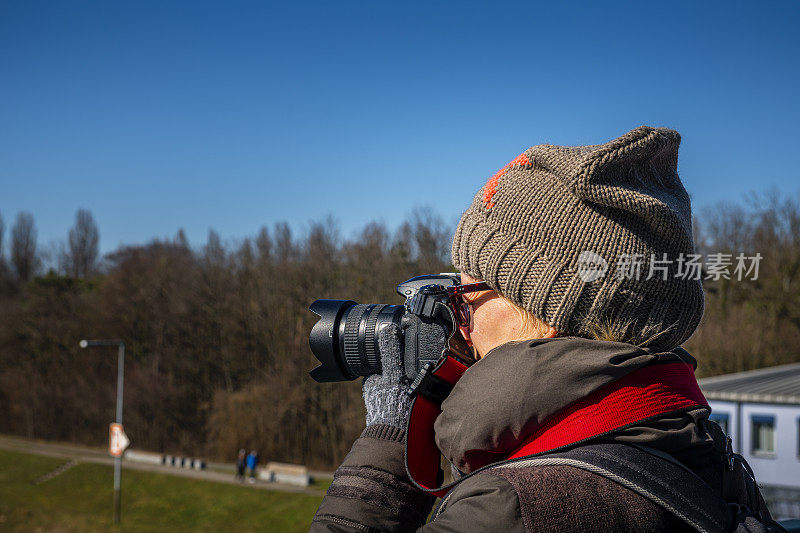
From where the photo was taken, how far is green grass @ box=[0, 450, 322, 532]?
22.3 metres

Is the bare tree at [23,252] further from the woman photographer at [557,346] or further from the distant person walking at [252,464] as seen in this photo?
the woman photographer at [557,346]

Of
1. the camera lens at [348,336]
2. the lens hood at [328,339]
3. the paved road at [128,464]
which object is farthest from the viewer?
the paved road at [128,464]

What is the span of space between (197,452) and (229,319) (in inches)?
255

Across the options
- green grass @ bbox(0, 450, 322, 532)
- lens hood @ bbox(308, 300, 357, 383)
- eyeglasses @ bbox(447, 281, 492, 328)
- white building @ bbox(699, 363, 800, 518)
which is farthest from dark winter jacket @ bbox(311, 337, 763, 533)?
green grass @ bbox(0, 450, 322, 532)

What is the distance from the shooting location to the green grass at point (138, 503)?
73.3ft

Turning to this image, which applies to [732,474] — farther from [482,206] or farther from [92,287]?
[92,287]

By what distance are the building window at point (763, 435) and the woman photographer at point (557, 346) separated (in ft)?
53.5

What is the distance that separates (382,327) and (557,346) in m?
0.55

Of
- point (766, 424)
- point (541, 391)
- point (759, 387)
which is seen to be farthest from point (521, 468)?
point (759, 387)

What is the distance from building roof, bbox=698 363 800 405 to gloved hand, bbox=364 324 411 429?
601 inches

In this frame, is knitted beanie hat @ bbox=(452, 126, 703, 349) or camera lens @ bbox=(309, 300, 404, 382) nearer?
knitted beanie hat @ bbox=(452, 126, 703, 349)

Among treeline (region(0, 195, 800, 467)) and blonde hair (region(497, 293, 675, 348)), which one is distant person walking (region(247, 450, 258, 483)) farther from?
blonde hair (region(497, 293, 675, 348))

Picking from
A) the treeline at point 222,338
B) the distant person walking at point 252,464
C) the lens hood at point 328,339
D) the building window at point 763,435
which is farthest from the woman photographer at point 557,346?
the distant person walking at point 252,464

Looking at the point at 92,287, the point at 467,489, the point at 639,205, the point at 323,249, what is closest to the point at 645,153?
the point at 639,205
